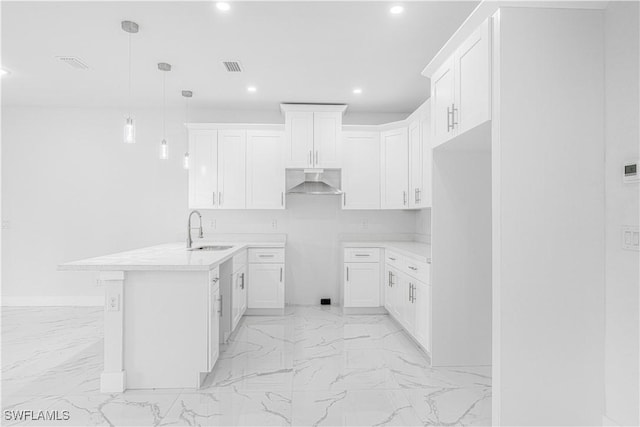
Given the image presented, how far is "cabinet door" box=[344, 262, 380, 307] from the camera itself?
15.1 feet

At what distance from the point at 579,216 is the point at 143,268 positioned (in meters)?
2.64

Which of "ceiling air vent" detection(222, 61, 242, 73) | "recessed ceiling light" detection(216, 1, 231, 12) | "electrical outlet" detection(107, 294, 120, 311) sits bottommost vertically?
"electrical outlet" detection(107, 294, 120, 311)

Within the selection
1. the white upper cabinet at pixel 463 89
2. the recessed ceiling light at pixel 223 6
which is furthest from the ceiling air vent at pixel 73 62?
the white upper cabinet at pixel 463 89

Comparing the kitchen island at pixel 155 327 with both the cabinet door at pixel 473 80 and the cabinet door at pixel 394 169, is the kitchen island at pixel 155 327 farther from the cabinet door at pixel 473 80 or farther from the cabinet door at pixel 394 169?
the cabinet door at pixel 394 169

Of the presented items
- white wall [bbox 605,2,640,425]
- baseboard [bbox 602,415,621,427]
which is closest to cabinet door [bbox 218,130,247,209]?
white wall [bbox 605,2,640,425]

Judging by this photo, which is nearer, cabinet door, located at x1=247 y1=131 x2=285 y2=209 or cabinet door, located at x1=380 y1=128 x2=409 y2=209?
cabinet door, located at x1=380 y1=128 x2=409 y2=209

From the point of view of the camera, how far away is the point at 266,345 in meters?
3.49

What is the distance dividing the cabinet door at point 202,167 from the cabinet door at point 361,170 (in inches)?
66.5

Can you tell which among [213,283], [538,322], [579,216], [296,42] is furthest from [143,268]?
[579,216]

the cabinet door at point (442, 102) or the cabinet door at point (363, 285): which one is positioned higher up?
the cabinet door at point (442, 102)

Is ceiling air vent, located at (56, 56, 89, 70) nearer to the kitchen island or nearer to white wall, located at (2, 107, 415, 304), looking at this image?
white wall, located at (2, 107, 415, 304)

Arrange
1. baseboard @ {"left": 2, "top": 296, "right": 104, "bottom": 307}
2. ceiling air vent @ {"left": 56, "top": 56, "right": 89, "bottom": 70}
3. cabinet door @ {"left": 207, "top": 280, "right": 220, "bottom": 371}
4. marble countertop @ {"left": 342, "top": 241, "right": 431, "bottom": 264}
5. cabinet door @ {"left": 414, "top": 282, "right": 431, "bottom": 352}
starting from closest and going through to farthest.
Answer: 1. cabinet door @ {"left": 207, "top": 280, "right": 220, "bottom": 371}
2. cabinet door @ {"left": 414, "top": 282, "right": 431, "bottom": 352}
3. marble countertop @ {"left": 342, "top": 241, "right": 431, "bottom": 264}
4. ceiling air vent @ {"left": 56, "top": 56, "right": 89, "bottom": 70}
5. baseboard @ {"left": 2, "top": 296, "right": 104, "bottom": 307}

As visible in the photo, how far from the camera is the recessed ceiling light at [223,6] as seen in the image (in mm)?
2608

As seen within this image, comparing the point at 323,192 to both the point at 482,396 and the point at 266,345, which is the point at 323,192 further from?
the point at 482,396
